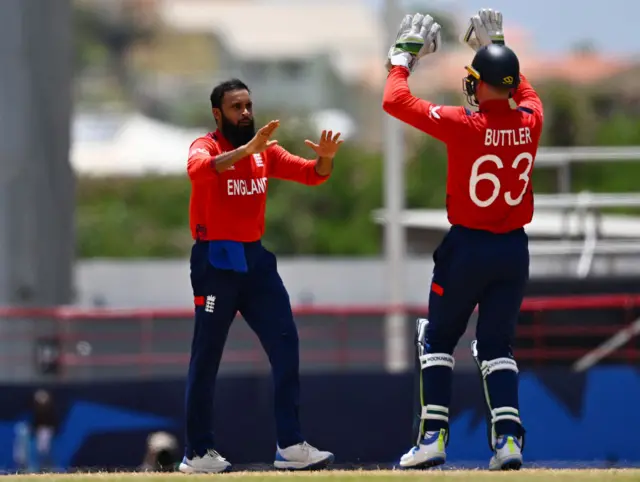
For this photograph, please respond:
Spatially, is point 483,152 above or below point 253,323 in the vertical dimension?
above

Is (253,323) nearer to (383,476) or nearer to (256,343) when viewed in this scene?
(383,476)

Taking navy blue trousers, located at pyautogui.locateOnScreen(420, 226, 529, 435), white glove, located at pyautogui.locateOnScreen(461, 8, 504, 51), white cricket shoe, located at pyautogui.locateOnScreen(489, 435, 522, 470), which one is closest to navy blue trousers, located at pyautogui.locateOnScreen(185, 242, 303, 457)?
navy blue trousers, located at pyautogui.locateOnScreen(420, 226, 529, 435)

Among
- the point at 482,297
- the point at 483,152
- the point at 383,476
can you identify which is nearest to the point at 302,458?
the point at 383,476

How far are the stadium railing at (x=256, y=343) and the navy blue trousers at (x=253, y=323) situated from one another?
21.1ft

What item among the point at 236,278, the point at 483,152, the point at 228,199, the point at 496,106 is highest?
the point at 496,106

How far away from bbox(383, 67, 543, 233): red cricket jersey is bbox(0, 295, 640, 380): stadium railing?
668 cm

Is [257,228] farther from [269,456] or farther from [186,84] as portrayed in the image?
[186,84]

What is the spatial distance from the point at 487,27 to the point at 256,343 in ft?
39.6

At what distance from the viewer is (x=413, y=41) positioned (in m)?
8.45

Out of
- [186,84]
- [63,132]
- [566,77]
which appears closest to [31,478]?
[63,132]

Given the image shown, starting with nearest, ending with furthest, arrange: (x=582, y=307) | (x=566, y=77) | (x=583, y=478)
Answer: (x=583, y=478)
(x=582, y=307)
(x=566, y=77)

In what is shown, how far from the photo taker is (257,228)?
8.59 meters

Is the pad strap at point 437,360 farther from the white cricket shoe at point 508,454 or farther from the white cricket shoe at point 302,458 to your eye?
the white cricket shoe at point 302,458

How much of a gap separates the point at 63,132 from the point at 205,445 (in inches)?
442
